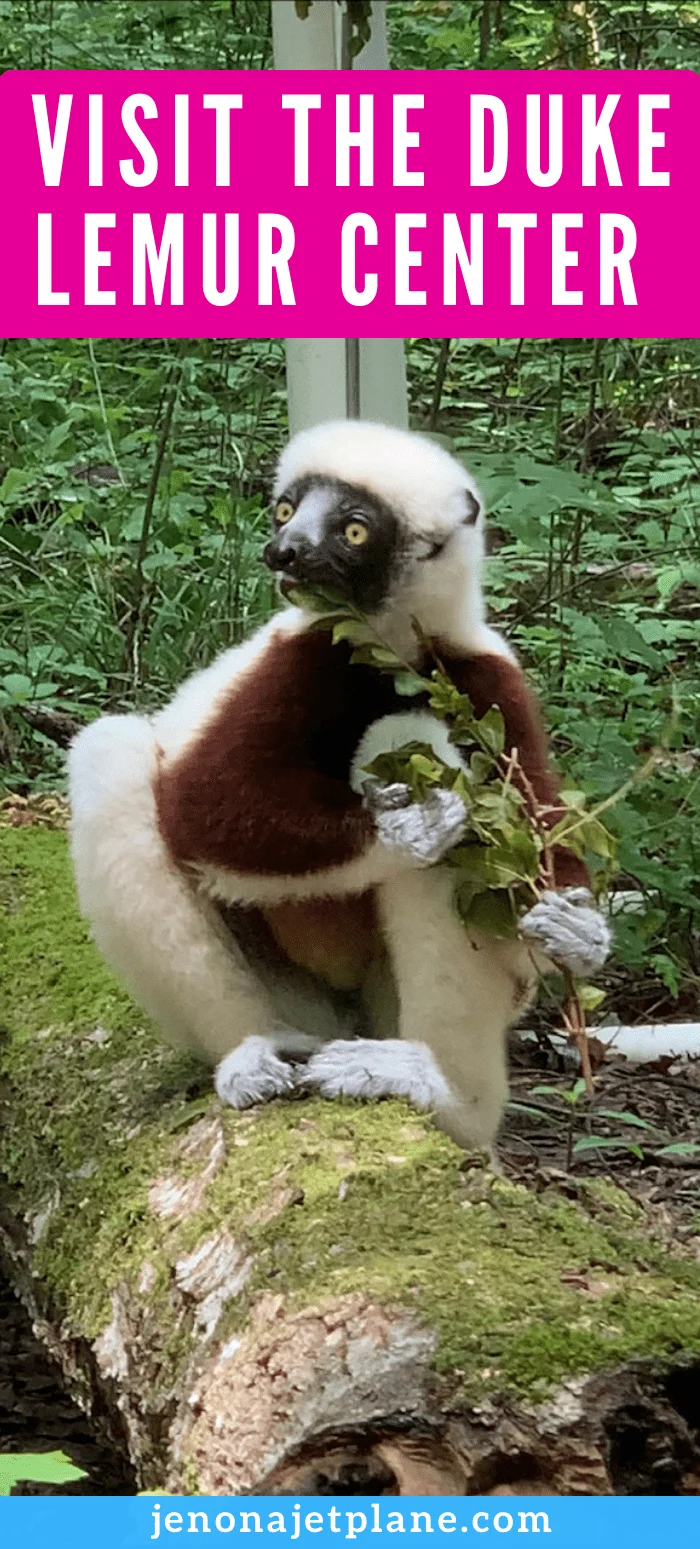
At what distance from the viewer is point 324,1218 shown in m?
2.41

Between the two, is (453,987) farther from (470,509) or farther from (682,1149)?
(682,1149)

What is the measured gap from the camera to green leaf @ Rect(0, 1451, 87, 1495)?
179 cm

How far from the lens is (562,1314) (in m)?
2.04

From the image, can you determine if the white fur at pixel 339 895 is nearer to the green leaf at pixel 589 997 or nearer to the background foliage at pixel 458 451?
the green leaf at pixel 589 997

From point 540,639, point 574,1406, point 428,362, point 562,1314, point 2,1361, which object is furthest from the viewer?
point 428,362

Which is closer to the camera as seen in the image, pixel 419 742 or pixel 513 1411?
pixel 513 1411

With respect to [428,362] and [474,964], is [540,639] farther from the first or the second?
[474,964]

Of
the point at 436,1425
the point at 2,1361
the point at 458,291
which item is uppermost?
the point at 458,291

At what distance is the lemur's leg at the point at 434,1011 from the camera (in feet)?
9.36

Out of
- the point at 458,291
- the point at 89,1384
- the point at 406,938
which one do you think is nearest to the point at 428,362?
the point at 458,291

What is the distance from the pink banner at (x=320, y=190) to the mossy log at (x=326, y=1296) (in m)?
1.69

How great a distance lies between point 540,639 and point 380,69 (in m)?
2.35

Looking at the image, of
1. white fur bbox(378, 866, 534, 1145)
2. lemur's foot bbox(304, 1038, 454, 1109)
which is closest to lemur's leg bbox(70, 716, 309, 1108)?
lemur's foot bbox(304, 1038, 454, 1109)

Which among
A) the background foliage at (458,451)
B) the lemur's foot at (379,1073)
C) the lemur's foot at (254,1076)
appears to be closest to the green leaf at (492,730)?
the lemur's foot at (379,1073)
